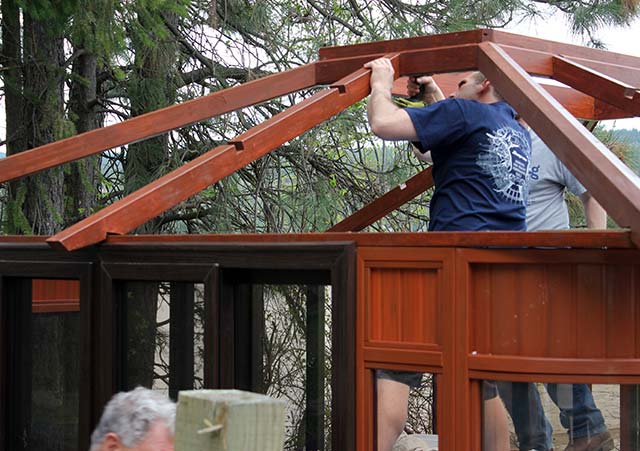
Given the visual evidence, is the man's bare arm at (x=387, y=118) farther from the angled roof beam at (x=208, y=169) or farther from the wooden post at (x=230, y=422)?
the wooden post at (x=230, y=422)

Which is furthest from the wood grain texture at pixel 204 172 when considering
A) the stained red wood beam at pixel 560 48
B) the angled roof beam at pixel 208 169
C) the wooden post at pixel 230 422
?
the wooden post at pixel 230 422

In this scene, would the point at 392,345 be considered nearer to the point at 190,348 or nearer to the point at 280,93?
the point at 190,348

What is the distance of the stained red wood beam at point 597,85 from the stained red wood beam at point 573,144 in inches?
12.7

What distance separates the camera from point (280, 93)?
454 cm

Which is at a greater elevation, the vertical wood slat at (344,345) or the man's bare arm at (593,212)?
the man's bare arm at (593,212)

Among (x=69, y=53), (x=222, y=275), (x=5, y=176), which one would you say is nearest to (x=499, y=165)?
(x=222, y=275)

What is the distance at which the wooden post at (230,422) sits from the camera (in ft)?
5.41

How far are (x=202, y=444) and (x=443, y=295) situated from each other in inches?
59.4

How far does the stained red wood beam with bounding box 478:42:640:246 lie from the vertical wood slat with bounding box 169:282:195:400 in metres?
1.27

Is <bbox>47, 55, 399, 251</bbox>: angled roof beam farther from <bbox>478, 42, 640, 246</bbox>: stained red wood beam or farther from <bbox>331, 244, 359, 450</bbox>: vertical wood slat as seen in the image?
<bbox>331, 244, 359, 450</bbox>: vertical wood slat

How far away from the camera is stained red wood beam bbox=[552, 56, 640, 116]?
383cm

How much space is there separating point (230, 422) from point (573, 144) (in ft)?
6.19

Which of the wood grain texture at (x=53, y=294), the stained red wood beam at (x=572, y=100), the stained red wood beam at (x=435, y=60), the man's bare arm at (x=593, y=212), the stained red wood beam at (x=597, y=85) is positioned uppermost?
Result: the stained red wood beam at (x=572, y=100)

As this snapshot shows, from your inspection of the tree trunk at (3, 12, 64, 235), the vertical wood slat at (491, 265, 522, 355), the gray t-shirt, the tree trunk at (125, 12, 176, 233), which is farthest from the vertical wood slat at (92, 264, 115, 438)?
the tree trunk at (125, 12, 176, 233)
